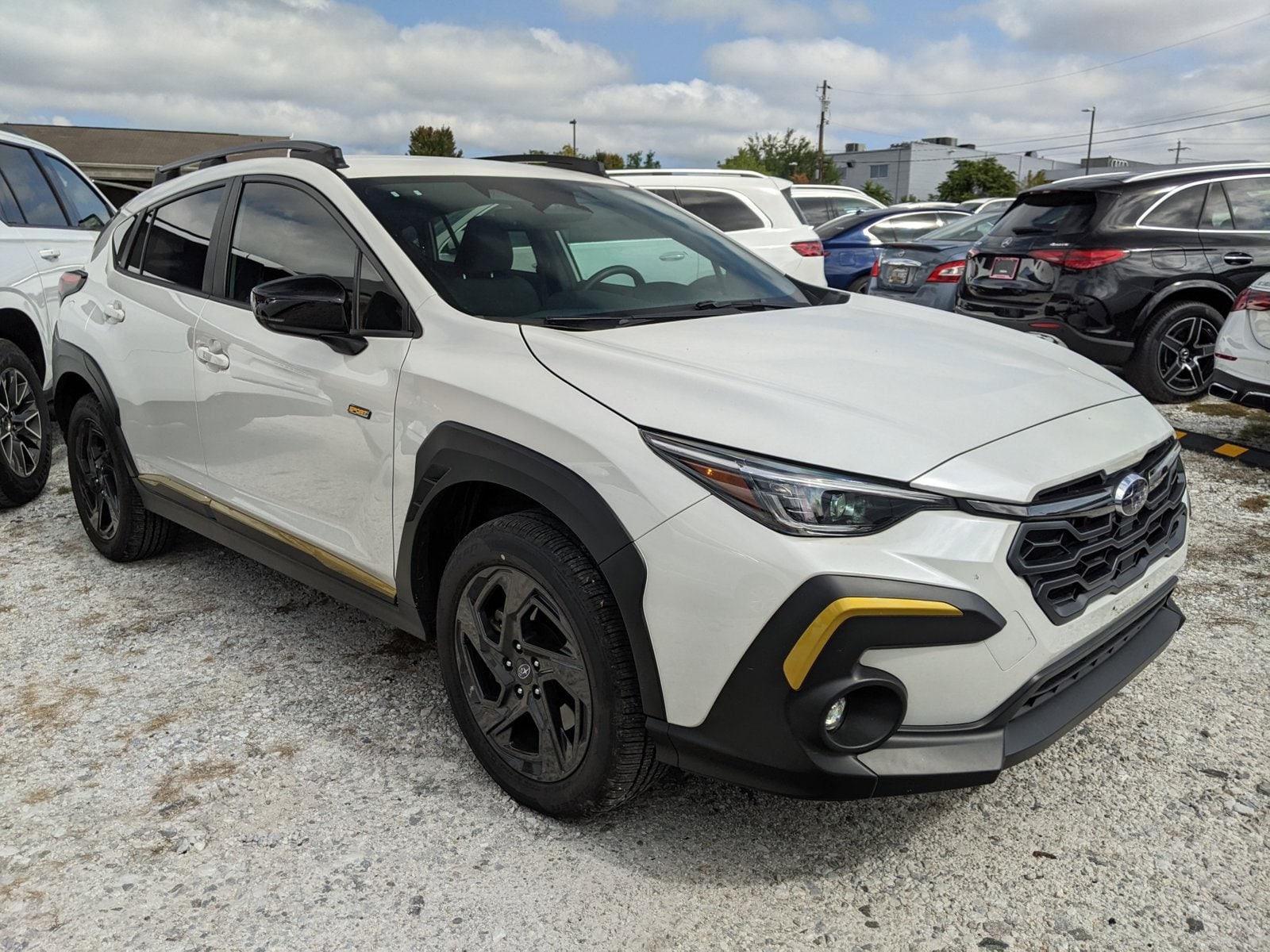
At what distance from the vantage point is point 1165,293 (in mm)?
7156

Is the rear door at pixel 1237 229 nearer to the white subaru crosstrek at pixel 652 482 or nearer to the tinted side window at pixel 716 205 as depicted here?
the tinted side window at pixel 716 205

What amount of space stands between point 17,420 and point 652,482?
4671 millimetres

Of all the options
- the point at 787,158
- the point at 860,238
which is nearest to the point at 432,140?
the point at 787,158

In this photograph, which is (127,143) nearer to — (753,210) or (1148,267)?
(753,210)

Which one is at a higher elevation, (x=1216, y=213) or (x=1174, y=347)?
(x=1216, y=213)

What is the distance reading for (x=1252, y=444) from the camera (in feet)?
21.7

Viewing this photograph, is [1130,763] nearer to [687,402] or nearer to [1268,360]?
[687,402]

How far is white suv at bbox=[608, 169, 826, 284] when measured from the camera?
8977 mm

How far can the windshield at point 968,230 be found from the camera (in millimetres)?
10344

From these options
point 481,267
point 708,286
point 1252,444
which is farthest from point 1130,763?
point 1252,444

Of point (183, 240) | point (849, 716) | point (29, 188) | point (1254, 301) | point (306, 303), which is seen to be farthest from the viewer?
point (29, 188)

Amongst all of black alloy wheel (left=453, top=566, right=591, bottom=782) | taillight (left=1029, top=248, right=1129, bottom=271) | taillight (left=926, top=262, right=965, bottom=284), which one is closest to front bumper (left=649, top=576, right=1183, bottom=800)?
black alloy wheel (left=453, top=566, right=591, bottom=782)

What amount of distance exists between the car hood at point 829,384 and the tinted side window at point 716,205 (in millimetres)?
6362

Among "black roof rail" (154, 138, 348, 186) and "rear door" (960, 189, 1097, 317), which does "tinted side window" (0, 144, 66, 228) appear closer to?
"black roof rail" (154, 138, 348, 186)
